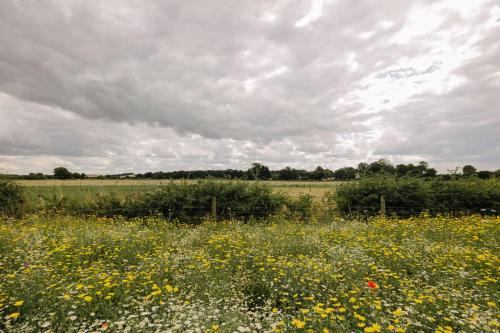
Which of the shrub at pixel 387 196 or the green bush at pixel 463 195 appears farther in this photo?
the green bush at pixel 463 195

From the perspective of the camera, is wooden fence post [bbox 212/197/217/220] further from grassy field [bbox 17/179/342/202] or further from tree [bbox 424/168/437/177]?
tree [bbox 424/168/437/177]

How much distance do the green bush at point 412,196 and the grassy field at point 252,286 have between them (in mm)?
6042

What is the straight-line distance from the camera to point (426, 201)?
47.4 feet

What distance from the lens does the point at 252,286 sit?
4965 mm

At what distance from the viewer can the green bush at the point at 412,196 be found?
14406 millimetres

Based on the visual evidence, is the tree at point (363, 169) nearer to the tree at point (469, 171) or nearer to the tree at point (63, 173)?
the tree at point (469, 171)

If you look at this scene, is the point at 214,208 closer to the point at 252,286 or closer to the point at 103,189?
the point at 252,286

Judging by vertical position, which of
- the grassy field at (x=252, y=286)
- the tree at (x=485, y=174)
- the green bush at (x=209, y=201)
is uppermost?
the tree at (x=485, y=174)

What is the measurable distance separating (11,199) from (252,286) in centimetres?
1580

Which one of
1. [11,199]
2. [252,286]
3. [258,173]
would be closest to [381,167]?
[258,173]

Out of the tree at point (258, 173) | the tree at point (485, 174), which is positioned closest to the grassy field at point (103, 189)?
the tree at point (258, 173)

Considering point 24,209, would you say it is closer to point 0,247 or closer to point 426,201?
point 0,247

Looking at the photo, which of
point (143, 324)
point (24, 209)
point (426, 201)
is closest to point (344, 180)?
point (426, 201)

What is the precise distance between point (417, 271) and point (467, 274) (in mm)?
757
